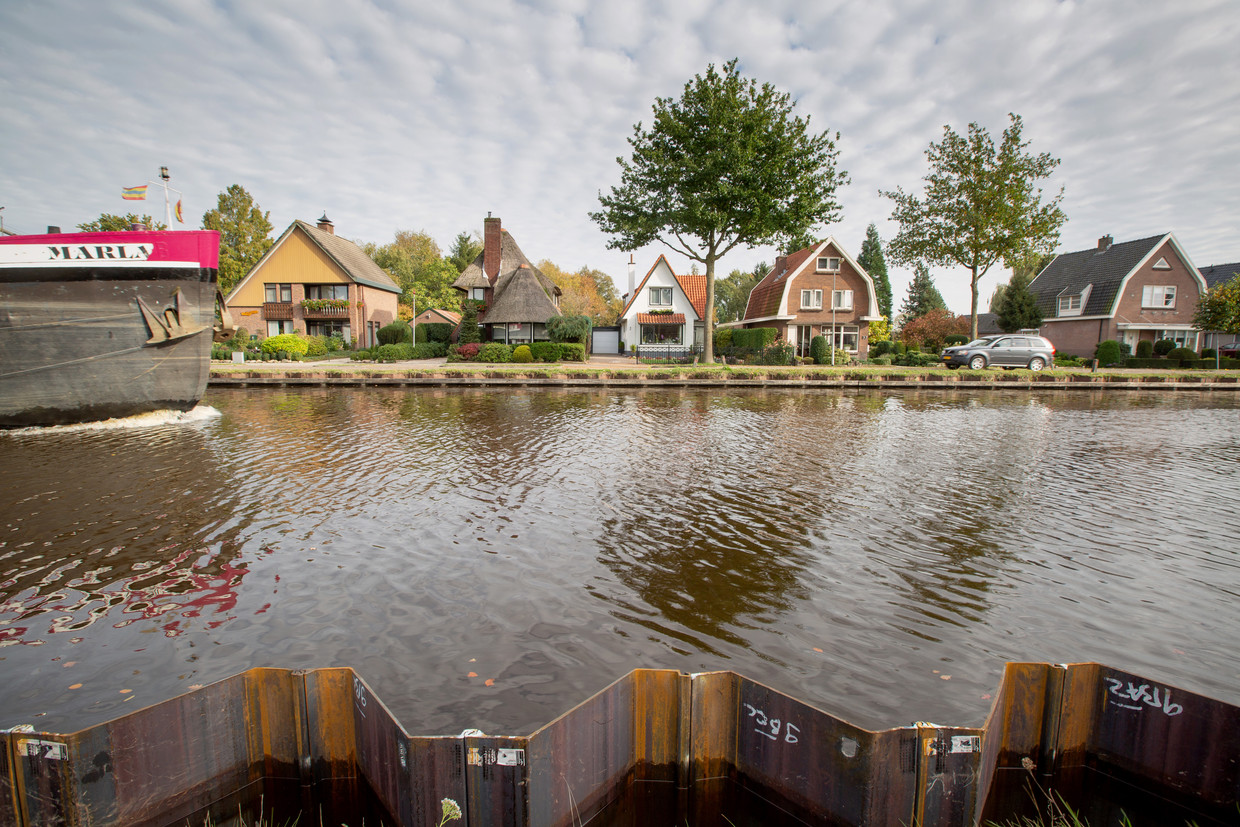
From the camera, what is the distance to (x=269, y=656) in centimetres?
421

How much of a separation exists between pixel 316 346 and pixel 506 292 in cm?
1320

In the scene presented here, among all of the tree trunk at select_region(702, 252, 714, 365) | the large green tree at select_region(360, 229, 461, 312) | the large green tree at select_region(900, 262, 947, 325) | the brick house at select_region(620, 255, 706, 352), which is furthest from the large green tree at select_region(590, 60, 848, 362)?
the large green tree at select_region(900, 262, 947, 325)

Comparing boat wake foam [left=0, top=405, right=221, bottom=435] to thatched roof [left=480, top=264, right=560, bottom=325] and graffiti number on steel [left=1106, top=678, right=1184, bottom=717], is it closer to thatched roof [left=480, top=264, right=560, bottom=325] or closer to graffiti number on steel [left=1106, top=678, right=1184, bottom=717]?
graffiti number on steel [left=1106, top=678, right=1184, bottom=717]

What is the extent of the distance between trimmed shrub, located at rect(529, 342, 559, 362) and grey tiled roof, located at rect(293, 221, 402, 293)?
16.1 meters

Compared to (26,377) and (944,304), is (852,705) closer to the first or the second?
(26,377)

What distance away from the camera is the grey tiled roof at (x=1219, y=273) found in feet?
147

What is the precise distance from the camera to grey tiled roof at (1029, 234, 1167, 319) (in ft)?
133

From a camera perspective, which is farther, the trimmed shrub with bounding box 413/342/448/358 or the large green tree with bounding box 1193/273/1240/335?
the trimmed shrub with bounding box 413/342/448/358

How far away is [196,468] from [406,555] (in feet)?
21.0

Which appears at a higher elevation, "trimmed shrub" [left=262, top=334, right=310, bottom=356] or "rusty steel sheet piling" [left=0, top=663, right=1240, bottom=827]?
"trimmed shrub" [left=262, top=334, right=310, bottom=356]

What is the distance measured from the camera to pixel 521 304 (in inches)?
1612

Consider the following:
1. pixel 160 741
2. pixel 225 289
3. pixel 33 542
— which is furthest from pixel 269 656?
pixel 225 289

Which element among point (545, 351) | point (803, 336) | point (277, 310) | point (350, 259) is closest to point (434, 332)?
point (350, 259)

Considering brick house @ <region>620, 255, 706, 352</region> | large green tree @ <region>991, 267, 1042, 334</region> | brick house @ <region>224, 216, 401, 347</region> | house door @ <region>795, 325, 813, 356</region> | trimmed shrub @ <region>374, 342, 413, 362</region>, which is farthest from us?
brick house @ <region>620, 255, 706, 352</region>
